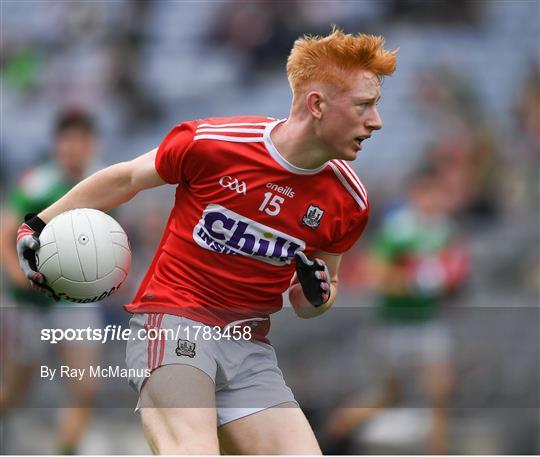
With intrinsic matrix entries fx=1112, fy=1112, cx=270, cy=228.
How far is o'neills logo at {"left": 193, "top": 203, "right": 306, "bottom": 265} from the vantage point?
14.8 ft

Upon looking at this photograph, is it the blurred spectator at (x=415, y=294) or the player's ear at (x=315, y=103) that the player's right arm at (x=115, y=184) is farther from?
the blurred spectator at (x=415, y=294)

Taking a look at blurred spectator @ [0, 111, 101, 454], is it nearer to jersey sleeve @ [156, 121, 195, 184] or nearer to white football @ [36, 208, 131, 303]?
white football @ [36, 208, 131, 303]

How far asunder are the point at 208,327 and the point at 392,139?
8.82 m

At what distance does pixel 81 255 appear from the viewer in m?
4.54

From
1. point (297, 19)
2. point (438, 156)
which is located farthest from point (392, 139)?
point (297, 19)

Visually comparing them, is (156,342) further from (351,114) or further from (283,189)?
(351,114)

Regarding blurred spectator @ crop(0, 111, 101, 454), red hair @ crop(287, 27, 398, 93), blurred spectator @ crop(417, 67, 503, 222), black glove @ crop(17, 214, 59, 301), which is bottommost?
black glove @ crop(17, 214, 59, 301)

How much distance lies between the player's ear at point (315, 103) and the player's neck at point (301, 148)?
0.26ft

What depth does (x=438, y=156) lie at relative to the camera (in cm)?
1193

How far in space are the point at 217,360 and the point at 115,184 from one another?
830 mm

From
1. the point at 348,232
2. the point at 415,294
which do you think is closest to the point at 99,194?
the point at 348,232

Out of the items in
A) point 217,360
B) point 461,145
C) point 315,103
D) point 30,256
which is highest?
point 461,145

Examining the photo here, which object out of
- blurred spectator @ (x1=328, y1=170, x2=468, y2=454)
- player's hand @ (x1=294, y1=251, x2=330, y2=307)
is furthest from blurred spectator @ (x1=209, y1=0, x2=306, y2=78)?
player's hand @ (x1=294, y1=251, x2=330, y2=307)

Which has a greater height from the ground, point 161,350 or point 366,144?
point 366,144
